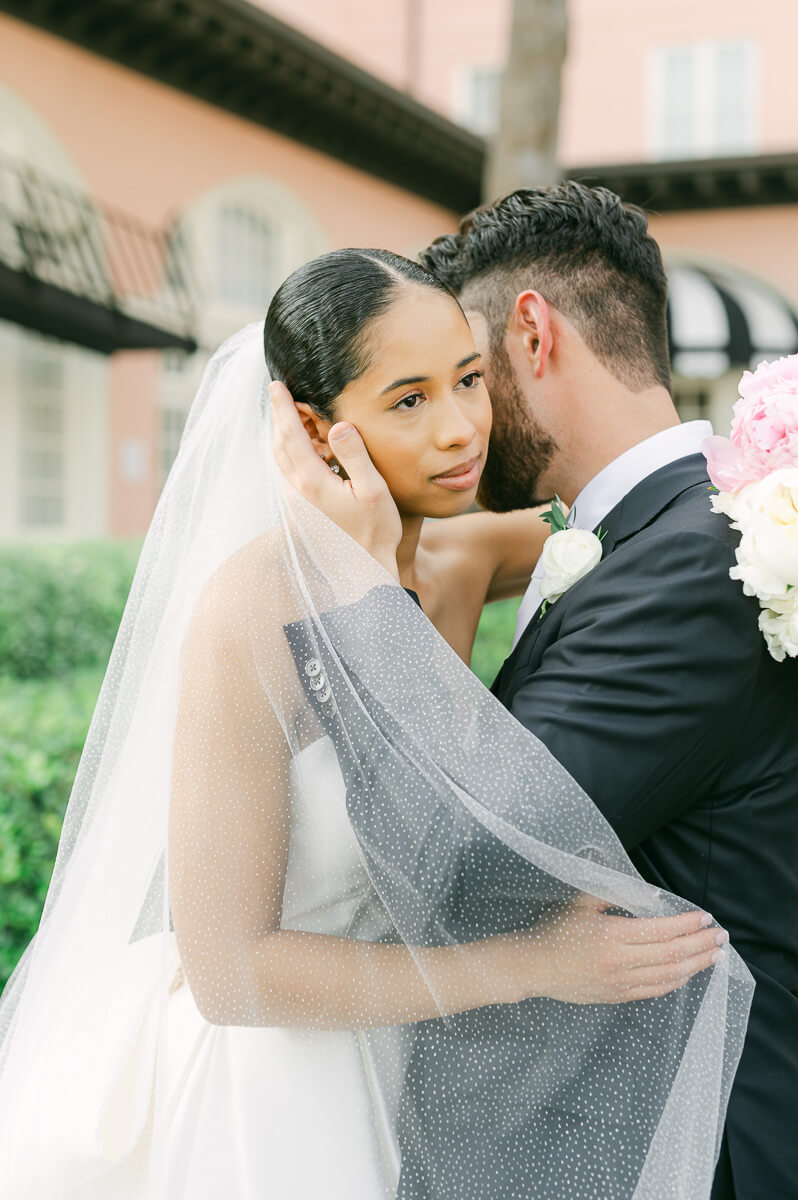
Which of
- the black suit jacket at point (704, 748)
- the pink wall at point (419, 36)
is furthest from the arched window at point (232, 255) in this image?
the black suit jacket at point (704, 748)

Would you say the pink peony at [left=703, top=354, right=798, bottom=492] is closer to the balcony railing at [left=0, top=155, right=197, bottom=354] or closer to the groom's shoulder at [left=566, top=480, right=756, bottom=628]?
the groom's shoulder at [left=566, top=480, right=756, bottom=628]

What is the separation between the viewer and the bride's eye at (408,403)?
1.71m

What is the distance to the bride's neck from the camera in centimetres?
204

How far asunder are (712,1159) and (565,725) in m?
0.57

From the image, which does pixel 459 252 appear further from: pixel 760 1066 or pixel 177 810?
pixel 760 1066

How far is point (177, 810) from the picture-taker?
151 cm

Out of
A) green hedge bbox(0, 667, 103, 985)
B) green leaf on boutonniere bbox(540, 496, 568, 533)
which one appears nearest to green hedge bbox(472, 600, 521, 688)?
green hedge bbox(0, 667, 103, 985)

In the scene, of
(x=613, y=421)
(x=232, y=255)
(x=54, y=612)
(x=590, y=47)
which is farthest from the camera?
(x=590, y=47)

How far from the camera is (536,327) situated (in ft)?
6.35

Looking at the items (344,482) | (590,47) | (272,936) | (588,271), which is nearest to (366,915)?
(272,936)

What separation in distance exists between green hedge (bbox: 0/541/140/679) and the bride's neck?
4971 millimetres

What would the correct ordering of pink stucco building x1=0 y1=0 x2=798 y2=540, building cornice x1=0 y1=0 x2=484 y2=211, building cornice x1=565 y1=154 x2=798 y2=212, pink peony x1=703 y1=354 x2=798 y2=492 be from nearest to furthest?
pink peony x1=703 y1=354 x2=798 y2=492
building cornice x1=0 y1=0 x2=484 y2=211
pink stucco building x1=0 y1=0 x2=798 y2=540
building cornice x1=565 y1=154 x2=798 y2=212

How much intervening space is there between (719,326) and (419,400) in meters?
12.9

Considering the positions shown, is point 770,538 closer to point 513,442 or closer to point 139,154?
point 513,442
